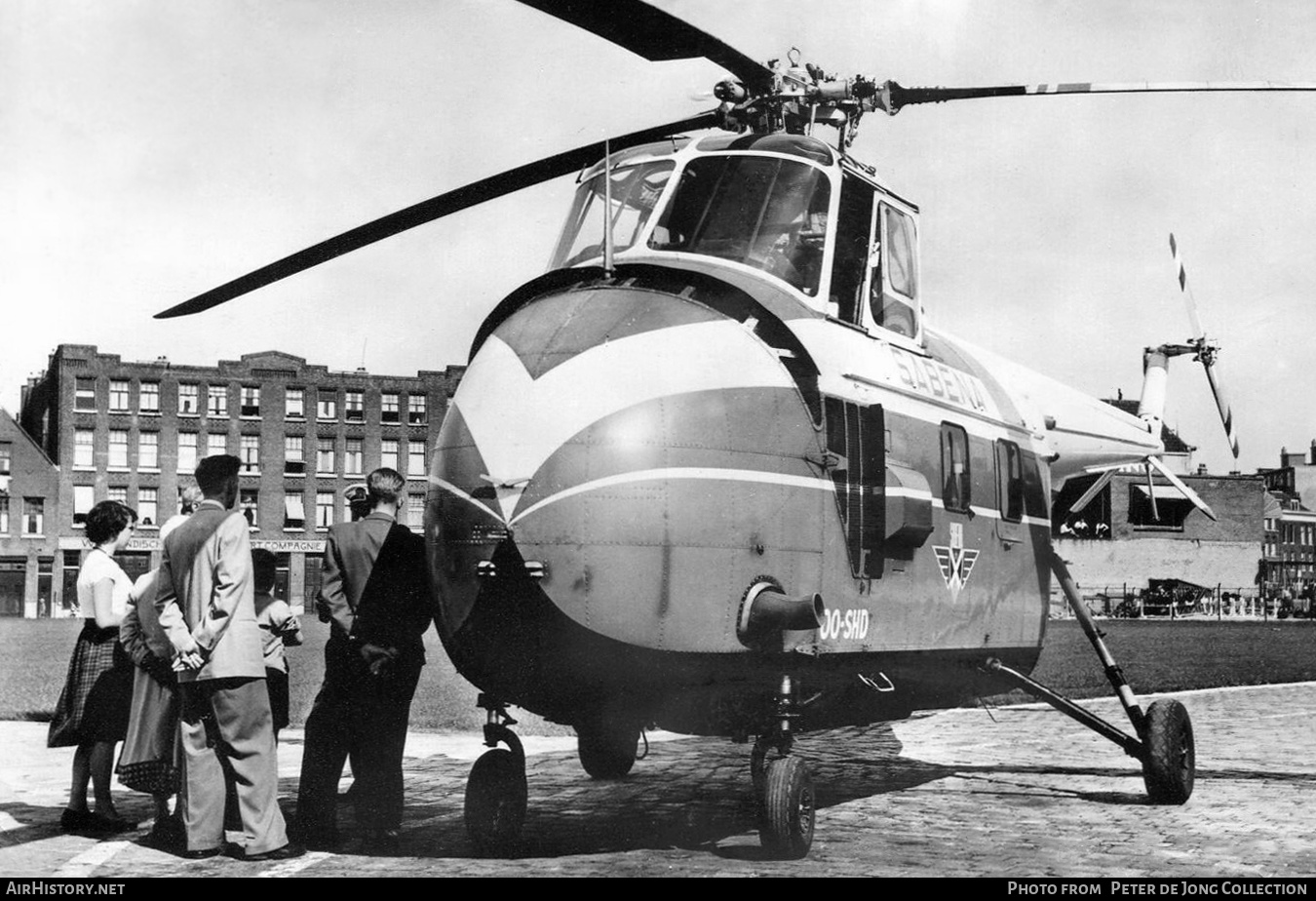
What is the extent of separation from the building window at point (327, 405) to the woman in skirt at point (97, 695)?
252 ft

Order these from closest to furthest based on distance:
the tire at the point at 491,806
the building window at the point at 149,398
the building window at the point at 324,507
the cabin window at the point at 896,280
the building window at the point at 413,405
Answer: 1. the tire at the point at 491,806
2. the cabin window at the point at 896,280
3. the building window at the point at 149,398
4. the building window at the point at 324,507
5. the building window at the point at 413,405

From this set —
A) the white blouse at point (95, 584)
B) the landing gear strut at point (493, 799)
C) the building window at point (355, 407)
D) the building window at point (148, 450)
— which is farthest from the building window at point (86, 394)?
the landing gear strut at point (493, 799)

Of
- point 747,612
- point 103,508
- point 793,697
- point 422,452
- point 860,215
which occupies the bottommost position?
point 793,697

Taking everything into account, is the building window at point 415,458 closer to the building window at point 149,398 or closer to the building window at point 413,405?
the building window at point 413,405

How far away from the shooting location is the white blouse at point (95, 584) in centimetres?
895

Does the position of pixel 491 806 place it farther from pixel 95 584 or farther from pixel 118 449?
pixel 118 449

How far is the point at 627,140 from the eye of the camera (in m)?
10.1

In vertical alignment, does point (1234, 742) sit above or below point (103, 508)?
below

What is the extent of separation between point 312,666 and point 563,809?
16008 millimetres

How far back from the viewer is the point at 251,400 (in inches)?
3265

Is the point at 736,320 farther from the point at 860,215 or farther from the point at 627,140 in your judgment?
the point at 627,140

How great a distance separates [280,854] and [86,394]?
7868 cm

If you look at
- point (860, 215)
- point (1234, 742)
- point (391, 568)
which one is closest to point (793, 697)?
point (391, 568)

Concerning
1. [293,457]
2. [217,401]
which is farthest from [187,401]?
[293,457]
